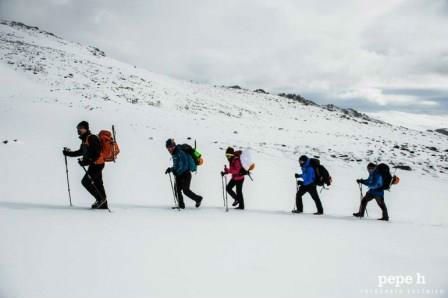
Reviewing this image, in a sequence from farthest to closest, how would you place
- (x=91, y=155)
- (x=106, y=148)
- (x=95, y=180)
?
1. (x=95, y=180)
2. (x=106, y=148)
3. (x=91, y=155)

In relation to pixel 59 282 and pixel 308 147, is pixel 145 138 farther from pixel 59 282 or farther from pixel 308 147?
pixel 59 282

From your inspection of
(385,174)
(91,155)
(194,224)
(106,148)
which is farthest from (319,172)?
(91,155)

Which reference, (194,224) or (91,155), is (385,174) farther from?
(91,155)

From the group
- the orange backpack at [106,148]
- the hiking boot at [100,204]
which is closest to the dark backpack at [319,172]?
the orange backpack at [106,148]

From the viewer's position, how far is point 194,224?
743cm

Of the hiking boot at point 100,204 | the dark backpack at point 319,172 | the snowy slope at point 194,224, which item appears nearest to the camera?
the snowy slope at point 194,224

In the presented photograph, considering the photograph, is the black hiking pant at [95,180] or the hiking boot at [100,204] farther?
the hiking boot at [100,204]

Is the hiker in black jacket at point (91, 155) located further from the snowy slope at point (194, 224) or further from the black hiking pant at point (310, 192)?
the black hiking pant at point (310, 192)

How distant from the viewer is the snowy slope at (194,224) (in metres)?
4.55

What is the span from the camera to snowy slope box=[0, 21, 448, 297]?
14.9 feet


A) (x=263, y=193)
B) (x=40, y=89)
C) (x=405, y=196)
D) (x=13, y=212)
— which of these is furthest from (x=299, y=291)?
(x=40, y=89)

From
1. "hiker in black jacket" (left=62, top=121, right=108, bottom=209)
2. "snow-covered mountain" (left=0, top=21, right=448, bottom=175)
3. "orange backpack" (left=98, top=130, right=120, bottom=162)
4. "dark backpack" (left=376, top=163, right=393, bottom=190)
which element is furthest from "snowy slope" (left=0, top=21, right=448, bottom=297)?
"orange backpack" (left=98, top=130, right=120, bottom=162)

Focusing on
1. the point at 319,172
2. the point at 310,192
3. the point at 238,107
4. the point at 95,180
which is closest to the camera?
the point at 95,180

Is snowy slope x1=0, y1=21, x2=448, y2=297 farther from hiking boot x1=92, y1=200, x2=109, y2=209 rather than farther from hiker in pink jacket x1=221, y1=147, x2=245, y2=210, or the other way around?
hiker in pink jacket x1=221, y1=147, x2=245, y2=210
